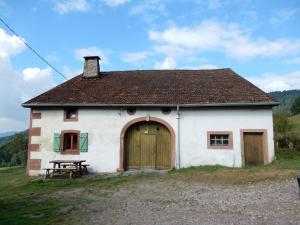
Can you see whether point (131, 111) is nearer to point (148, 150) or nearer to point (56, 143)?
point (148, 150)

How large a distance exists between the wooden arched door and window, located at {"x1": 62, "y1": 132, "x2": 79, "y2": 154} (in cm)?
258

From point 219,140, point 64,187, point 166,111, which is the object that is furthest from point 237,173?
point 64,187

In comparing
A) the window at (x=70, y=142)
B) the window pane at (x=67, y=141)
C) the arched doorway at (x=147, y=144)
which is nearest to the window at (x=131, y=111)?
the arched doorway at (x=147, y=144)

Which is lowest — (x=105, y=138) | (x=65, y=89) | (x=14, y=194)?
(x=14, y=194)

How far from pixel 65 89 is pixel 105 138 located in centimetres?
401

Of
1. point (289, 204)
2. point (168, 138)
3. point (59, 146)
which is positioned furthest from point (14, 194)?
point (289, 204)

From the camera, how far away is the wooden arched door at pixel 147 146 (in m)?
16.5

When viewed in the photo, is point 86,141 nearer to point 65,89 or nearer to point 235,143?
point 65,89

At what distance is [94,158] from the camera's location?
16.3 metres

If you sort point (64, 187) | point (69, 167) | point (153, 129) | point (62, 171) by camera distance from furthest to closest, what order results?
1. point (153, 129)
2. point (69, 167)
3. point (62, 171)
4. point (64, 187)

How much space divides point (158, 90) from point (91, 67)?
5.02 metres

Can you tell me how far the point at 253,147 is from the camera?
631 inches

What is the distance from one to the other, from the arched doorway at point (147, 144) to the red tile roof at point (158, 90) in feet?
4.08

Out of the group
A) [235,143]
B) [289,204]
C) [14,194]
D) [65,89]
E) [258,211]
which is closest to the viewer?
[258,211]
